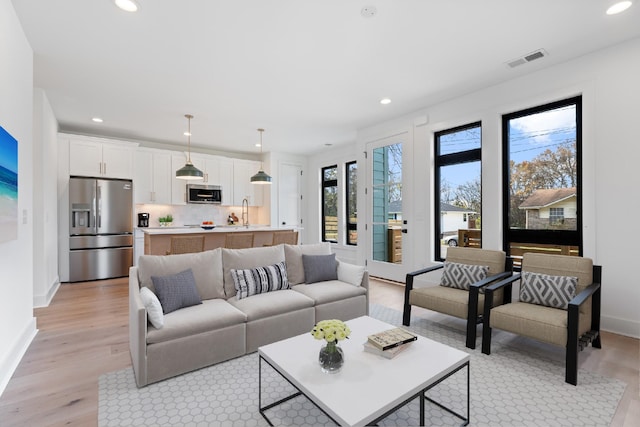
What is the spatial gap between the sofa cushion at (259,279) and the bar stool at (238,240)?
1532mm

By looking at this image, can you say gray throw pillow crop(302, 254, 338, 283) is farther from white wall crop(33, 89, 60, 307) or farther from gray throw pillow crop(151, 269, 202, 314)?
white wall crop(33, 89, 60, 307)

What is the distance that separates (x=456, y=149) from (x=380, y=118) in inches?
54.1

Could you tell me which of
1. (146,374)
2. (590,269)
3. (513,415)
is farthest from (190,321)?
(590,269)

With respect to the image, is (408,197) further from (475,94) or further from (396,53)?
(396,53)

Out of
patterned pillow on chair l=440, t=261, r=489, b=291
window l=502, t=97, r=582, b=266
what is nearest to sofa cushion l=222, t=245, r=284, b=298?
patterned pillow on chair l=440, t=261, r=489, b=291

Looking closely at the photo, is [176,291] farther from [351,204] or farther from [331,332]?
[351,204]

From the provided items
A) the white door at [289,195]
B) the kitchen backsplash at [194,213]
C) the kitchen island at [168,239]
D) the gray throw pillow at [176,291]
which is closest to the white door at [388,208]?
the kitchen island at [168,239]

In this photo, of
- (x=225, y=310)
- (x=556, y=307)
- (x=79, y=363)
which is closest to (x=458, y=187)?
(x=556, y=307)

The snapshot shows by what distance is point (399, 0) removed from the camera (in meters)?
2.42

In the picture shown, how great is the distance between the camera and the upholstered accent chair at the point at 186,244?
13.9 feet

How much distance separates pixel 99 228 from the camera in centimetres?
568

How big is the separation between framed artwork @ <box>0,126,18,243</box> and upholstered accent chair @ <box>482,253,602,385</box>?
147 inches

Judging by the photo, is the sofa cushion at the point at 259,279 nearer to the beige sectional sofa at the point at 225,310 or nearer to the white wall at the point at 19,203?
the beige sectional sofa at the point at 225,310

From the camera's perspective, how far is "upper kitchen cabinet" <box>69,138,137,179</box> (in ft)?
18.2
